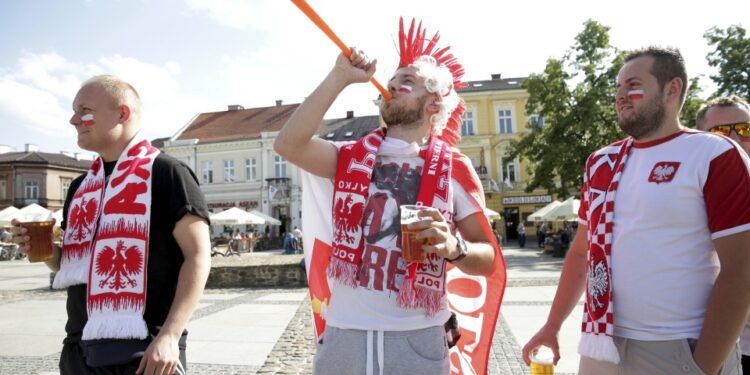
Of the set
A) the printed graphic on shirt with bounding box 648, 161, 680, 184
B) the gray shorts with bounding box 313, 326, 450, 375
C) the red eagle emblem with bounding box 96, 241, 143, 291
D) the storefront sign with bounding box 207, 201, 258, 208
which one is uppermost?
the storefront sign with bounding box 207, 201, 258, 208

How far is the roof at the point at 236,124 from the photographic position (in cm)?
4247

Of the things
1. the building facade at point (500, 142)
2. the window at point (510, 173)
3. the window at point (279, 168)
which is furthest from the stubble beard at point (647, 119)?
the window at point (279, 168)

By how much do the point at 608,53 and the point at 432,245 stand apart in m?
24.8

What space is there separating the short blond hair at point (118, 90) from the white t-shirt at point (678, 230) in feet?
6.87

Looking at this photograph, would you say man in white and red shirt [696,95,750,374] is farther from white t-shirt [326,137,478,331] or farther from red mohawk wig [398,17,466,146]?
white t-shirt [326,137,478,331]

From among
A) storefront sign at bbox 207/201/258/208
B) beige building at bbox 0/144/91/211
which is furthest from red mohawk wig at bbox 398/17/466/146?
beige building at bbox 0/144/91/211

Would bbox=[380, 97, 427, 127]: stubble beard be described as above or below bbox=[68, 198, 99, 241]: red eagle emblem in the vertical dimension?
above

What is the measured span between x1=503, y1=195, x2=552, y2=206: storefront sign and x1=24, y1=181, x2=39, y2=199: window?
45537 millimetres

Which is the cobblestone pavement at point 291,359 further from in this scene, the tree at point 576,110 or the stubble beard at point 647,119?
the tree at point 576,110

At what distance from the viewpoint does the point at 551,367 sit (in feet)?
5.86

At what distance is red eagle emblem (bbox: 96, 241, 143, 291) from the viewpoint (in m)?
2.03

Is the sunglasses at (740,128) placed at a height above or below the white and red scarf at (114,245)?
above

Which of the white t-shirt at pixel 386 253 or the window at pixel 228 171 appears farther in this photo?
the window at pixel 228 171

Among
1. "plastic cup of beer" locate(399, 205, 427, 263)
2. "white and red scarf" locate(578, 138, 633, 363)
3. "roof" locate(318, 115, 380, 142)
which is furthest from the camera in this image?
"roof" locate(318, 115, 380, 142)
